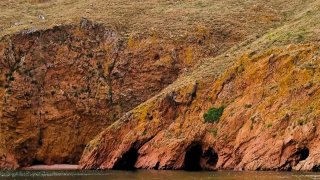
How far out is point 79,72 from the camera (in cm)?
10775

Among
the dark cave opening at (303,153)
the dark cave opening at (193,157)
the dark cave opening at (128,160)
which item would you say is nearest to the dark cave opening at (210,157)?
the dark cave opening at (193,157)

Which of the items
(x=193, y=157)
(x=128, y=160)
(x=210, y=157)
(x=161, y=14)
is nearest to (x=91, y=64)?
(x=161, y=14)

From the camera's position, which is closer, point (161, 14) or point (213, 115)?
point (213, 115)

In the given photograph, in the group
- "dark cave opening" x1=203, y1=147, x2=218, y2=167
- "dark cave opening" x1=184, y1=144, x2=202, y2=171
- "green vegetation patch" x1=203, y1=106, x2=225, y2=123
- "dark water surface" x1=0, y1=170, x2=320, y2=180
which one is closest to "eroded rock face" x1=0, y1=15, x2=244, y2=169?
"green vegetation patch" x1=203, y1=106, x2=225, y2=123

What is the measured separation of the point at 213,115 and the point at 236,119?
4310 mm

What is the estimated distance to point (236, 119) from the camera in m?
75.6

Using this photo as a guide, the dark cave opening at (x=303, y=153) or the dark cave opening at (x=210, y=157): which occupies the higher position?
the dark cave opening at (x=303, y=153)

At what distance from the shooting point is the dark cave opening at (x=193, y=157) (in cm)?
7857

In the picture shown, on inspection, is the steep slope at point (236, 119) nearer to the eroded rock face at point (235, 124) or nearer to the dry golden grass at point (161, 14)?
the eroded rock face at point (235, 124)

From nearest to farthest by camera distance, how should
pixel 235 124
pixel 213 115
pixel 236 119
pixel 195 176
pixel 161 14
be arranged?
pixel 195 176
pixel 235 124
pixel 236 119
pixel 213 115
pixel 161 14

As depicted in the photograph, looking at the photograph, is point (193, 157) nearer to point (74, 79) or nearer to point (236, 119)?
point (236, 119)

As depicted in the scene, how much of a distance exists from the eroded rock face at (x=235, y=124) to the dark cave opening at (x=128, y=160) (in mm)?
126

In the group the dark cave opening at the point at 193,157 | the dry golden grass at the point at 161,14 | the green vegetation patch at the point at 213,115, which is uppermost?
the dry golden grass at the point at 161,14

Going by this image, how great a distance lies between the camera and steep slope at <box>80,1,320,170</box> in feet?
220
